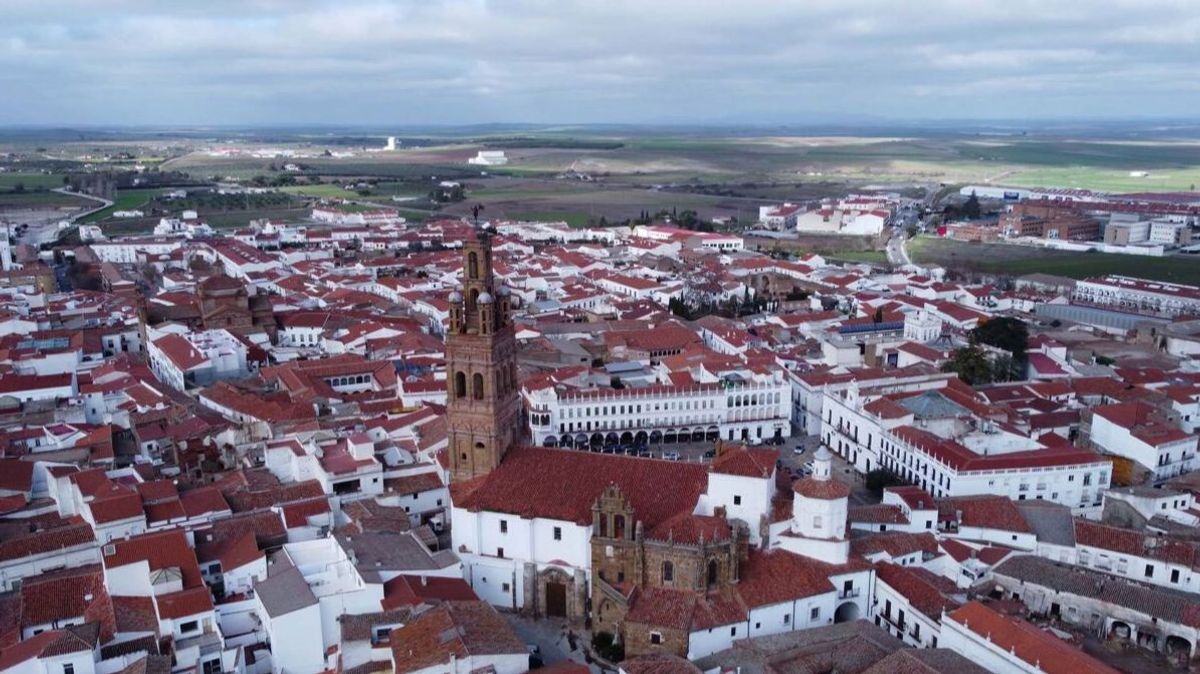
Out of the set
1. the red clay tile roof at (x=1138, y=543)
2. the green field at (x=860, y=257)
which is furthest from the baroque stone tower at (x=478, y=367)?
the green field at (x=860, y=257)

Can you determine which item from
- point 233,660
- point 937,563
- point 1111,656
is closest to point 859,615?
point 937,563

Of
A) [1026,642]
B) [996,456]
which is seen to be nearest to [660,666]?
[1026,642]

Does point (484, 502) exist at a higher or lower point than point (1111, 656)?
higher

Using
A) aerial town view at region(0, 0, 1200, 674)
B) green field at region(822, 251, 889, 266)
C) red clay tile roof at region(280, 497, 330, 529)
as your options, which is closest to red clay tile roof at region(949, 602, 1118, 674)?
aerial town view at region(0, 0, 1200, 674)

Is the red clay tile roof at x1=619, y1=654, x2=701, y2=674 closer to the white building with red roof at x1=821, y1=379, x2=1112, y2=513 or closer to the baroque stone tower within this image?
the baroque stone tower

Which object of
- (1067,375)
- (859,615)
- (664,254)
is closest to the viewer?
(859,615)

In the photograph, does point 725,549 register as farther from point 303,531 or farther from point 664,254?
point 664,254

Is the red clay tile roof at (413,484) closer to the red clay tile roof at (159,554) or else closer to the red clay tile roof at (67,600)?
the red clay tile roof at (159,554)
